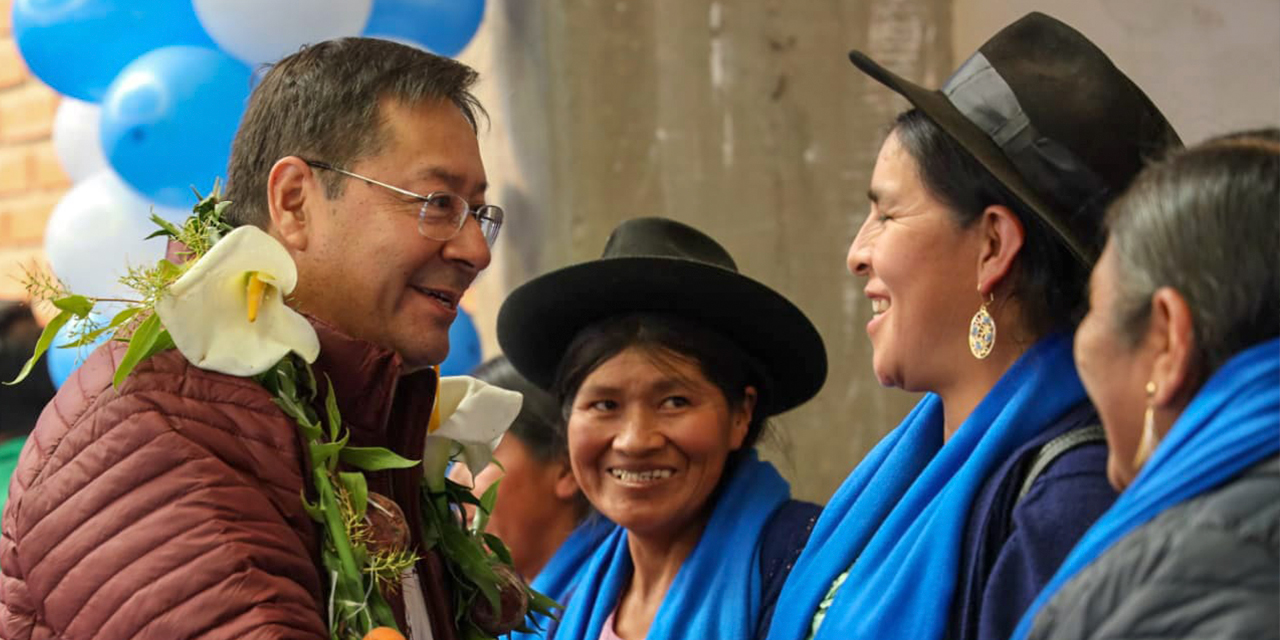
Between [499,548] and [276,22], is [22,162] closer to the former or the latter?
[276,22]

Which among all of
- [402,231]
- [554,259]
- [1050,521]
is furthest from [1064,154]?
[554,259]

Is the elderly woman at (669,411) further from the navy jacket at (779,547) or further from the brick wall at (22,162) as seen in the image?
the brick wall at (22,162)

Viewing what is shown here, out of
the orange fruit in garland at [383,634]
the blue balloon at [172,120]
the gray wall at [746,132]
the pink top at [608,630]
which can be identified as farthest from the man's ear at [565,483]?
the orange fruit in garland at [383,634]

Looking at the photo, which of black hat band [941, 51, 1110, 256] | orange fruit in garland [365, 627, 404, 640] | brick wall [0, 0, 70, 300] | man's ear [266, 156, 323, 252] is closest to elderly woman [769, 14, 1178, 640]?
black hat band [941, 51, 1110, 256]

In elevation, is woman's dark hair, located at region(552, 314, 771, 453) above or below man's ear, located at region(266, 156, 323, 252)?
below

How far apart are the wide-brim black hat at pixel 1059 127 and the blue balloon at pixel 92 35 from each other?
74.1 inches

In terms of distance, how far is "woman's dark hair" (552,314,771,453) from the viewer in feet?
8.81

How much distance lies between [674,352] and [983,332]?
76 centimetres

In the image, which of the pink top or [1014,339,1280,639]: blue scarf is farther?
the pink top

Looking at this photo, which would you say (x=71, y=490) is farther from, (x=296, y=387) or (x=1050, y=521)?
(x=1050, y=521)

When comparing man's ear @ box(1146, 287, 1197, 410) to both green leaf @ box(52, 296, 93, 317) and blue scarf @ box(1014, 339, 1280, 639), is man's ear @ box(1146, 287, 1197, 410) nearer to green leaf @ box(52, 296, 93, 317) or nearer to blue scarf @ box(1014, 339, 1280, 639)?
blue scarf @ box(1014, 339, 1280, 639)

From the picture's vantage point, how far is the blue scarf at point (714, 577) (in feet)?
8.07

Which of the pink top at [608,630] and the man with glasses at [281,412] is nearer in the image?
the man with glasses at [281,412]

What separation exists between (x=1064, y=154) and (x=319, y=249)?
0.97 meters
